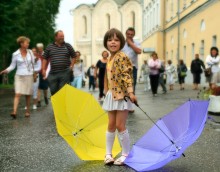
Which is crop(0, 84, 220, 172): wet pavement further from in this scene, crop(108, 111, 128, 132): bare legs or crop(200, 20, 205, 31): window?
crop(200, 20, 205, 31): window

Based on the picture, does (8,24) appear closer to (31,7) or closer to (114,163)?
(114,163)

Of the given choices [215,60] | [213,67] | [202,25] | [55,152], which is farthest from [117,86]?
[202,25]

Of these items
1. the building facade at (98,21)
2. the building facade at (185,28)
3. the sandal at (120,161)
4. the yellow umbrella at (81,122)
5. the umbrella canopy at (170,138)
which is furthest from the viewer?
the building facade at (98,21)

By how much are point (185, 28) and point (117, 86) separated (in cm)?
3357

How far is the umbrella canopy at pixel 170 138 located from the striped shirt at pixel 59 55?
4574 mm

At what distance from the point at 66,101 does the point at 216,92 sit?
19.1 feet

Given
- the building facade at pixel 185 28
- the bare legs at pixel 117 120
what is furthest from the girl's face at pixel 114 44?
the building facade at pixel 185 28

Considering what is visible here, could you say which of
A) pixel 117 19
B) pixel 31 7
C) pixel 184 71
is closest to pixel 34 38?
pixel 31 7

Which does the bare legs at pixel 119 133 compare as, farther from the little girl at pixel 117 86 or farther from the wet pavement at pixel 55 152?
the wet pavement at pixel 55 152

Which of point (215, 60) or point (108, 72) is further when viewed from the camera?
Answer: point (215, 60)

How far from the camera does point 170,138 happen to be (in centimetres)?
535

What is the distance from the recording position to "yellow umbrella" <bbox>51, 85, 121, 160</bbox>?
5.77m

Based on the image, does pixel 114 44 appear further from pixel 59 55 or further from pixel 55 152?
pixel 59 55

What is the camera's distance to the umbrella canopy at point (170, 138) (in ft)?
16.3
